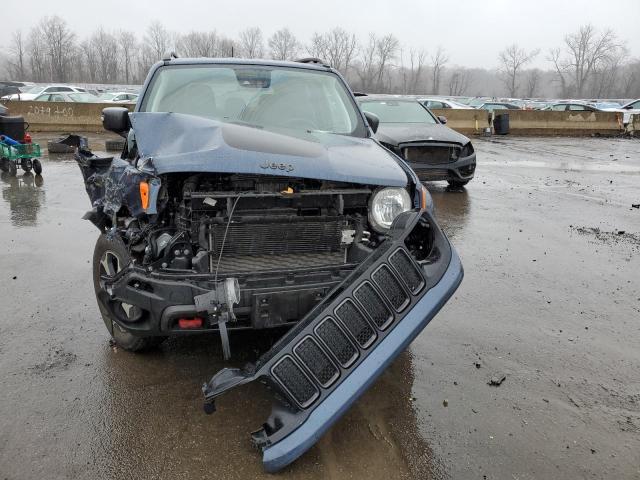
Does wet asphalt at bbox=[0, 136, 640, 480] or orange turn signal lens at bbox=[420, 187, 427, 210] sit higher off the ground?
orange turn signal lens at bbox=[420, 187, 427, 210]

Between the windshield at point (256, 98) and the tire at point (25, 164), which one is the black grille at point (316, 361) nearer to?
the windshield at point (256, 98)

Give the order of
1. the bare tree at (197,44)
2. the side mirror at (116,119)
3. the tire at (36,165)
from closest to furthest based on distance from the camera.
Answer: the side mirror at (116,119) < the tire at (36,165) < the bare tree at (197,44)

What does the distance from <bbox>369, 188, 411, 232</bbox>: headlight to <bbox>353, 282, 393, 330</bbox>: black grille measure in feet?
1.98

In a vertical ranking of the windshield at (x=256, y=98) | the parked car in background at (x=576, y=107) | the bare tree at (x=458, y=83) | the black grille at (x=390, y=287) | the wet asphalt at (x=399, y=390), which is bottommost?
the wet asphalt at (x=399, y=390)

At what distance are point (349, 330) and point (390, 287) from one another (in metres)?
0.33

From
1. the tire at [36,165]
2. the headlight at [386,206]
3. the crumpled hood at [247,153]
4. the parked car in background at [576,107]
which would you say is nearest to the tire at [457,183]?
the crumpled hood at [247,153]

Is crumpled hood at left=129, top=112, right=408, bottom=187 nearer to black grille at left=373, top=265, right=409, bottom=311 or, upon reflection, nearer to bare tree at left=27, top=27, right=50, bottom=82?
black grille at left=373, top=265, right=409, bottom=311

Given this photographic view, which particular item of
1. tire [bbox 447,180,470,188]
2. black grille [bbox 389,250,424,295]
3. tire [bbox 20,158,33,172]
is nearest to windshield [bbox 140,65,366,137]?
black grille [bbox 389,250,424,295]

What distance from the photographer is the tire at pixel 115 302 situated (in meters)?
2.93

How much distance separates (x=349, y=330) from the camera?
2.60 metres

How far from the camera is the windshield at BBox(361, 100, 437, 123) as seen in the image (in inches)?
404

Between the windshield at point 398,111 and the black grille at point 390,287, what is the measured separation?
7.86m

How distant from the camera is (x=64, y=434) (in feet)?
8.93

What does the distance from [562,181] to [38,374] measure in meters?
10.6
